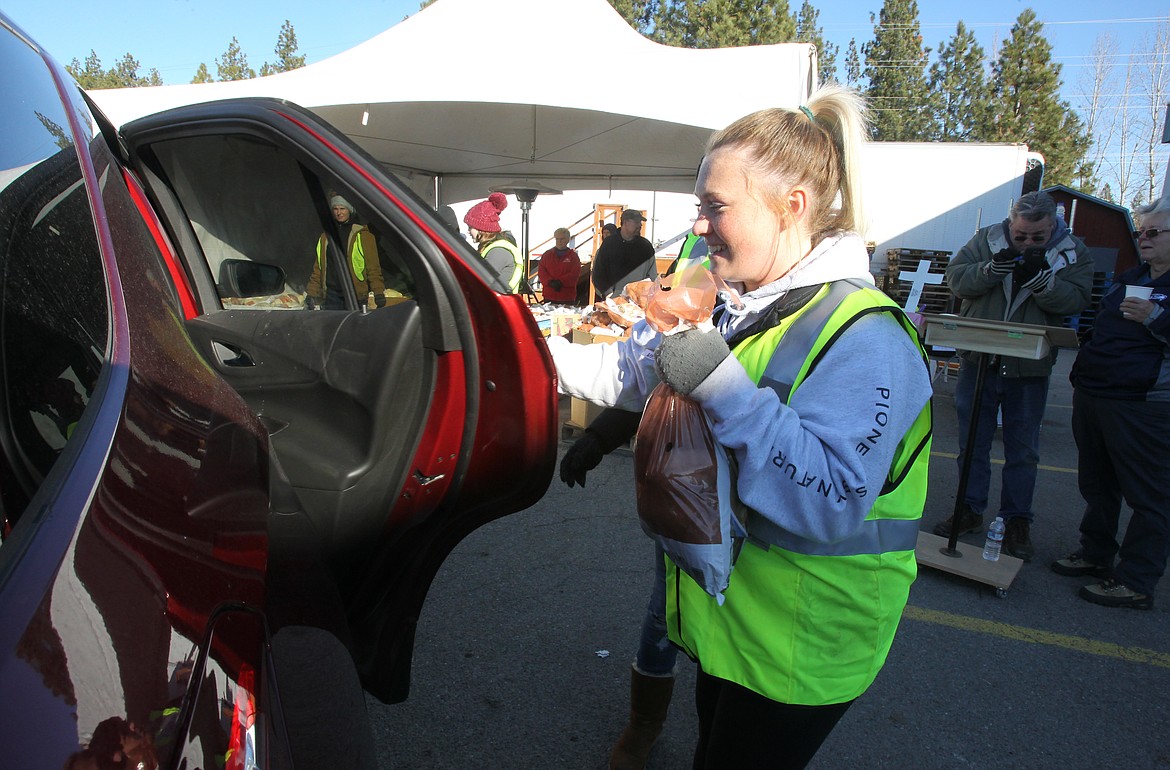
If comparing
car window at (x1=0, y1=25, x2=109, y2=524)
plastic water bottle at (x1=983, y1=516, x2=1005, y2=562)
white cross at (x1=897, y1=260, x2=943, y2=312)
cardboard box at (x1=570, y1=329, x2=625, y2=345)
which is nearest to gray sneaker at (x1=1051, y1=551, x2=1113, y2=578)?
plastic water bottle at (x1=983, y1=516, x2=1005, y2=562)

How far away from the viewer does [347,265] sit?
201 cm

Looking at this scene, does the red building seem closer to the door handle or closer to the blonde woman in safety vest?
the blonde woman in safety vest

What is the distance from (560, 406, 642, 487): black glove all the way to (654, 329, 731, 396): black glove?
65 centimetres

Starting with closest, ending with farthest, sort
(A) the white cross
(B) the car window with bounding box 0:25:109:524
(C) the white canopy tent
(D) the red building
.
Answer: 1. (B) the car window with bounding box 0:25:109:524
2. (C) the white canopy tent
3. (A) the white cross
4. (D) the red building

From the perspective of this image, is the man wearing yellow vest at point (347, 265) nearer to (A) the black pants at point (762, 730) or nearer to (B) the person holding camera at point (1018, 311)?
(A) the black pants at point (762, 730)

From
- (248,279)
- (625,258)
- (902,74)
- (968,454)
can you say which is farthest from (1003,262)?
(902,74)

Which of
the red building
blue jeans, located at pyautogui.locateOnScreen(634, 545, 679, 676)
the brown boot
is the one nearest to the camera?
blue jeans, located at pyautogui.locateOnScreen(634, 545, 679, 676)

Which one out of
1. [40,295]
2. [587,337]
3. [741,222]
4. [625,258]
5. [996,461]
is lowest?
[996,461]

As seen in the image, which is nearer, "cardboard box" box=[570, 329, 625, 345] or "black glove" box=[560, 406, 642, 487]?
"black glove" box=[560, 406, 642, 487]

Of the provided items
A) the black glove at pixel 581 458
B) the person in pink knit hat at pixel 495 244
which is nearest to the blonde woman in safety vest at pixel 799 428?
the black glove at pixel 581 458

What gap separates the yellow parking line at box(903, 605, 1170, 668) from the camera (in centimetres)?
288

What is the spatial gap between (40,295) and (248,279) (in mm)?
1057

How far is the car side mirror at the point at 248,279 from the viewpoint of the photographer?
1.96 meters

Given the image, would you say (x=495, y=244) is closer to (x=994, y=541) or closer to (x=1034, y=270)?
(x=1034, y=270)
